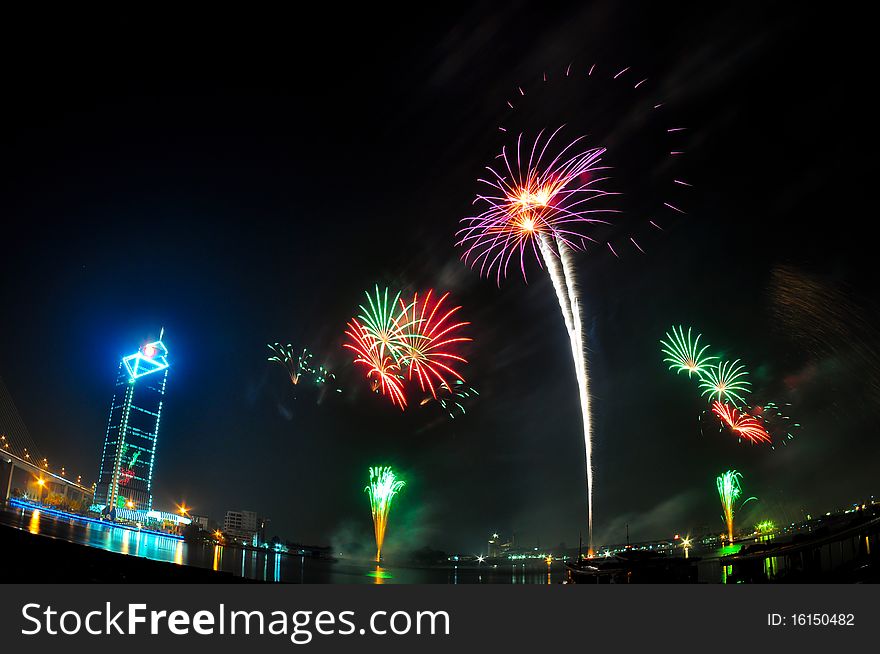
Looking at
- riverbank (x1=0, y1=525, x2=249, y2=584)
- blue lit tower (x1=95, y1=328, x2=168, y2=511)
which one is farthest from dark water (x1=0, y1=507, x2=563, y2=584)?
blue lit tower (x1=95, y1=328, x2=168, y2=511)

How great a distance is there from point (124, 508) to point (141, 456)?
2066cm

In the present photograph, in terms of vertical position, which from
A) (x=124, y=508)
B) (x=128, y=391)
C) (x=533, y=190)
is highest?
(x=128, y=391)

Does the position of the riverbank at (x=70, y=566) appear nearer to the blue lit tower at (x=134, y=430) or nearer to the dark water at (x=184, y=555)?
the dark water at (x=184, y=555)

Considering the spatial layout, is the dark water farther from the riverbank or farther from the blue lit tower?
the blue lit tower

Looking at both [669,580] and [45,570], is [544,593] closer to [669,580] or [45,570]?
[45,570]

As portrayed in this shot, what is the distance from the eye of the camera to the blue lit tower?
547 ft

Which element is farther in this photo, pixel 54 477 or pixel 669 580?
pixel 54 477

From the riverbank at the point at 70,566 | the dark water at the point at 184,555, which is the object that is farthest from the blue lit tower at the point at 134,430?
the riverbank at the point at 70,566

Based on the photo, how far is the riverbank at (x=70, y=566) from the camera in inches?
798

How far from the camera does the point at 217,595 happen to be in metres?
11.4

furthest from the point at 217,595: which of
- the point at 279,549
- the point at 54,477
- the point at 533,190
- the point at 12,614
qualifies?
the point at 279,549

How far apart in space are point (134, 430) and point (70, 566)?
175m

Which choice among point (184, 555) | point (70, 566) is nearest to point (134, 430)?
point (184, 555)

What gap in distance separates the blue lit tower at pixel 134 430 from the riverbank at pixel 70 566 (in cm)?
16624
